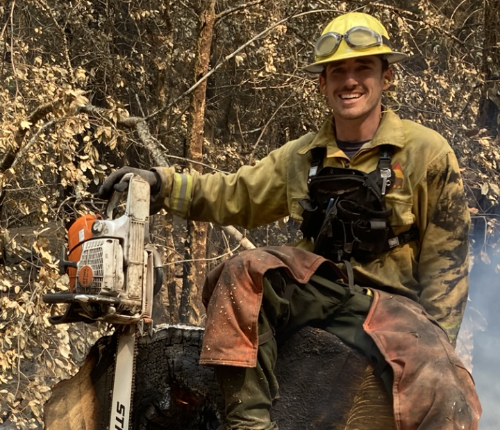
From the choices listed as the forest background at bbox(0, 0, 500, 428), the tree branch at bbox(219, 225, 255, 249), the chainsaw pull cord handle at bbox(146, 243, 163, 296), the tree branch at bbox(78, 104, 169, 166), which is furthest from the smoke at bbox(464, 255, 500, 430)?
the chainsaw pull cord handle at bbox(146, 243, 163, 296)

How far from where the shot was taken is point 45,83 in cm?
546

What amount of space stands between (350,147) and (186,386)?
1.17 m

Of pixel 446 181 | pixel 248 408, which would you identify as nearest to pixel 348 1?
pixel 446 181

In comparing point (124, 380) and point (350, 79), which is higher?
point (350, 79)

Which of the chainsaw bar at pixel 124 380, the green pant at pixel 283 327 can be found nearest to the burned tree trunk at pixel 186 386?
the green pant at pixel 283 327

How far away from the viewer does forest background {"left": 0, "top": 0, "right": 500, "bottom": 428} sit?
5199 millimetres

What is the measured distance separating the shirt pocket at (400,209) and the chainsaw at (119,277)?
2.97 feet

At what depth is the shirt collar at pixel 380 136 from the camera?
297 centimetres

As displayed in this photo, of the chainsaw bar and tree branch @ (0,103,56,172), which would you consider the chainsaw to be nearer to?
the chainsaw bar

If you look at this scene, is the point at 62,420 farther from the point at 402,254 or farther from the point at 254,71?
the point at 254,71

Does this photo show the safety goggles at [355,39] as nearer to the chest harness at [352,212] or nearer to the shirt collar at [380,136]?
the shirt collar at [380,136]

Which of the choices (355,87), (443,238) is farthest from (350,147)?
(443,238)

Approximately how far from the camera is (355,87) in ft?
10.0

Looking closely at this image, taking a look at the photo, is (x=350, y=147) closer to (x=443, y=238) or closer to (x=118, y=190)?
(x=443, y=238)
